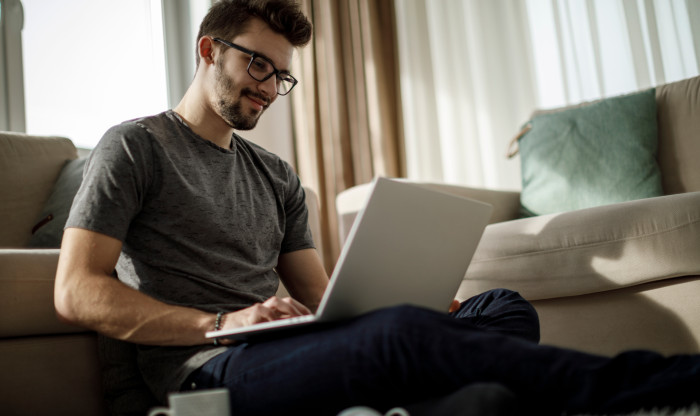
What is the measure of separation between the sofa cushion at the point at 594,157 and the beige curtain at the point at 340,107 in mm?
960

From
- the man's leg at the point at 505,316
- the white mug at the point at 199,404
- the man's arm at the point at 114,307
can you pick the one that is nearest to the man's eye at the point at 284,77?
the man's arm at the point at 114,307

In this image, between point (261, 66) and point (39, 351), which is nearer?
point (39, 351)

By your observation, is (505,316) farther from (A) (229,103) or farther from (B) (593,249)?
(A) (229,103)

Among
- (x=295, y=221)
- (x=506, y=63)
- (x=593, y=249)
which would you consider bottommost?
(x=593, y=249)

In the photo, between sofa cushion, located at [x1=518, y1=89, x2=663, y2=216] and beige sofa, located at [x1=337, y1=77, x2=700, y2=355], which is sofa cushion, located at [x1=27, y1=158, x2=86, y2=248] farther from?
sofa cushion, located at [x1=518, y1=89, x2=663, y2=216]

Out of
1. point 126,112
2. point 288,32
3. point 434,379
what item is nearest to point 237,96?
point 288,32

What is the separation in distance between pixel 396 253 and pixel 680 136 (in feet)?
5.43

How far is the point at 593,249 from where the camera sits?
1.54m

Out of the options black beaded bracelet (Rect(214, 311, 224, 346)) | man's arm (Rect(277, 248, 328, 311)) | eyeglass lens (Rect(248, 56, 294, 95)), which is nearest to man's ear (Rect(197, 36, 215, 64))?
eyeglass lens (Rect(248, 56, 294, 95))

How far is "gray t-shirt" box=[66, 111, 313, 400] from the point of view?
3.31 ft

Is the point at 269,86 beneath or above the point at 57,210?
above

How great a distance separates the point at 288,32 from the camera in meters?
1.37

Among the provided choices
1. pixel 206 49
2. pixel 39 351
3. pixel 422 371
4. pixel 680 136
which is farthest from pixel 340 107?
pixel 422 371

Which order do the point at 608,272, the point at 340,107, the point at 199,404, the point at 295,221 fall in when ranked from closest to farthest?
the point at 199,404 < the point at 295,221 < the point at 608,272 < the point at 340,107
